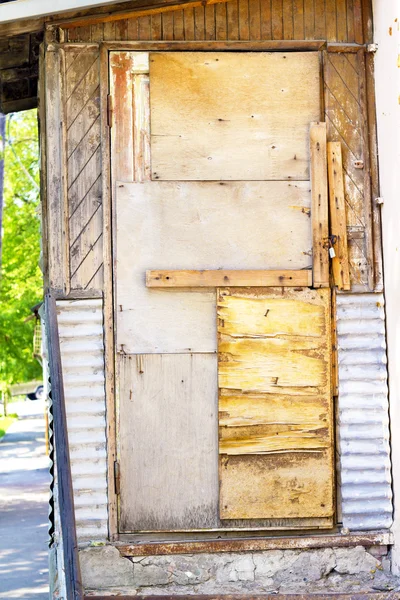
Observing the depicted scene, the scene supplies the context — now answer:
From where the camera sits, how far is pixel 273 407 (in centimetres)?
721

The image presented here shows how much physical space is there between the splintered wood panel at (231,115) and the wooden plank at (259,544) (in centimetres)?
271

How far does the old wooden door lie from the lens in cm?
717

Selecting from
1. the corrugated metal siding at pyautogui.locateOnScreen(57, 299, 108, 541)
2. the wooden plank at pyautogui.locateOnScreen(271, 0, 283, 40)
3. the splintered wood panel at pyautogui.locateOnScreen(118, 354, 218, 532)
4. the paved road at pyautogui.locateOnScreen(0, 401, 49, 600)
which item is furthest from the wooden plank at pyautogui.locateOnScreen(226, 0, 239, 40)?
the paved road at pyautogui.locateOnScreen(0, 401, 49, 600)

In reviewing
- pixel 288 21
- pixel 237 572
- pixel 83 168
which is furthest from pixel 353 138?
pixel 237 572

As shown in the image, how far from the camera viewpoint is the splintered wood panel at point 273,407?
717 cm

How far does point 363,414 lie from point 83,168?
9.27 ft

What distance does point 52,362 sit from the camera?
6.58 m

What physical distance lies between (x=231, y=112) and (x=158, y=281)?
1419 mm

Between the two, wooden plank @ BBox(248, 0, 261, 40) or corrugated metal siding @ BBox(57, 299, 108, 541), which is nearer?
corrugated metal siding @ BBox(57, 299, 108, 541)

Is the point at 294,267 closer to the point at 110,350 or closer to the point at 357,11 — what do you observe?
the point at 110,350

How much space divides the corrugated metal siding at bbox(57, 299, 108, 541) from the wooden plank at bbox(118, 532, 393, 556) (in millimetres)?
344

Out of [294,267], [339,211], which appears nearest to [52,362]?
[294,267]

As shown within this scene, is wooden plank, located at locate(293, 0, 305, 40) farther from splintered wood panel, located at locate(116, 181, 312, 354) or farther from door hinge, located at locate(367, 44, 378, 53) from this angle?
splintered wood panel, located at locate(116, 181, 312, 354)

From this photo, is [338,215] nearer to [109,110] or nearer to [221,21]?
[221,21]
